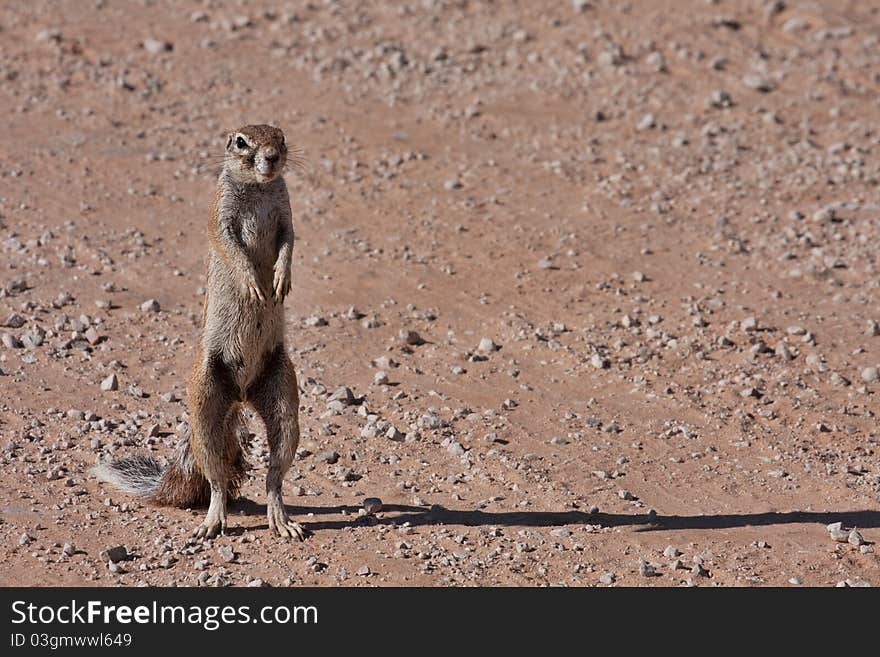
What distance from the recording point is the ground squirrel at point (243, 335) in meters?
6.93

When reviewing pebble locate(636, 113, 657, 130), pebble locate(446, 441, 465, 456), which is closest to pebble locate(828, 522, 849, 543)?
pebble locate(446, 441, 465, 456)

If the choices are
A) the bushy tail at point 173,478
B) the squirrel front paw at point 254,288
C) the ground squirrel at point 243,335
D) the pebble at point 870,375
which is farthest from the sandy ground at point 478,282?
the squirrel front paw at point 254,288

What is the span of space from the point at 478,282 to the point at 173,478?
3.90 meters

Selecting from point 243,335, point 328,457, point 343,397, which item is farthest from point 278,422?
point 343,397

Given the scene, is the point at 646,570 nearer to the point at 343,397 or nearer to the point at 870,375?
the point at 343,397

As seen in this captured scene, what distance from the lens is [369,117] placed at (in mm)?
13109

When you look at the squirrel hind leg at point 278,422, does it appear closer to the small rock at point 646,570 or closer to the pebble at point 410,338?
the small rock at point 646,570

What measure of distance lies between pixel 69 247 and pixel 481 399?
396 centimetres

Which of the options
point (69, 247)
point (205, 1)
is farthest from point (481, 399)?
point (205, 1)

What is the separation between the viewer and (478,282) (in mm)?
10578

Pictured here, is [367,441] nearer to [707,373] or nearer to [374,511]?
[374,511]

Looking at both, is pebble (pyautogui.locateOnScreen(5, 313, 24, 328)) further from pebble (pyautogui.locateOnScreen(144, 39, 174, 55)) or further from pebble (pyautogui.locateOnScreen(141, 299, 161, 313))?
pebble (pyautogui.locateOnScreen(144, 39, 174, 55))

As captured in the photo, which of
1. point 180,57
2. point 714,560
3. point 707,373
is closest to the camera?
point 714,560

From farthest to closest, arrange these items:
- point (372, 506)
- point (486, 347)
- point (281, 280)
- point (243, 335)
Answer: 1. point (486, 347)
2. point (372, 506)
3. point (243, 335)
4. point (281, 280)
